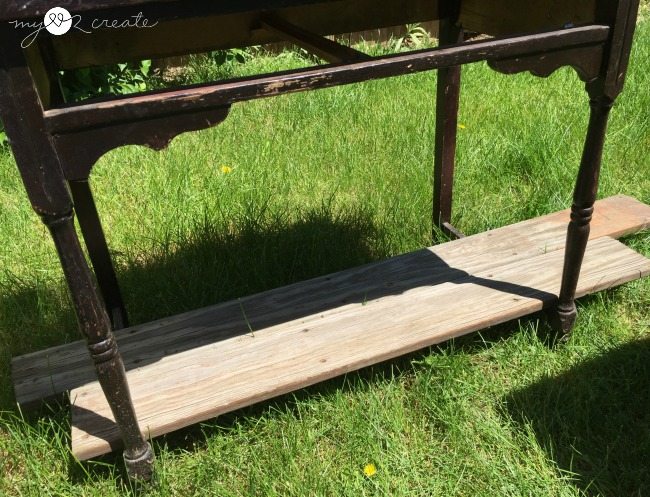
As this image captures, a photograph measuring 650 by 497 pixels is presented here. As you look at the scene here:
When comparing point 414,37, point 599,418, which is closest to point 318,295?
point 599,418

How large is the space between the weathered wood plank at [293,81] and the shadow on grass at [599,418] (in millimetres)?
1100

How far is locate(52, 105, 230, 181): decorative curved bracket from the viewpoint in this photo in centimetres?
133

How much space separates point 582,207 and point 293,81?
1089 millimetres

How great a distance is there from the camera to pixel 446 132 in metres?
2.75

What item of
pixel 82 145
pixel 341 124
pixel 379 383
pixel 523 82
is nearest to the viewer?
pixel 82 145

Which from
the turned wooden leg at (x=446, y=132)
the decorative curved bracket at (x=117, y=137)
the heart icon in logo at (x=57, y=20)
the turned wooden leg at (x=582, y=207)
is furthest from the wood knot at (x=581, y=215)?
the heart icon in logo at (x=57, y=20)

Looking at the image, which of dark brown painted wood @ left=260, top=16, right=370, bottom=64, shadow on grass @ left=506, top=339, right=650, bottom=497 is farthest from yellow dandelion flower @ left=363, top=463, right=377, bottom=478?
dark brown painted wood @ left=260, top=16, right=370, bottom=64

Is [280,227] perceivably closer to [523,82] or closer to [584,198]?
[584,198]

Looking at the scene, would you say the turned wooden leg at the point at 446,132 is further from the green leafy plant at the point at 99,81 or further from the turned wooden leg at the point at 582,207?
the green leafy plant at the point at 99,81

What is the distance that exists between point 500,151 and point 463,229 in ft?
2.43

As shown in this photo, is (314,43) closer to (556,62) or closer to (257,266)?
(556,62)

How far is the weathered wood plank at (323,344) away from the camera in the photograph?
72.9 inches

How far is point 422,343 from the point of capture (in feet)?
6.82

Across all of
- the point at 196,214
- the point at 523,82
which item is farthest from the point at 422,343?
the point at 523,82
